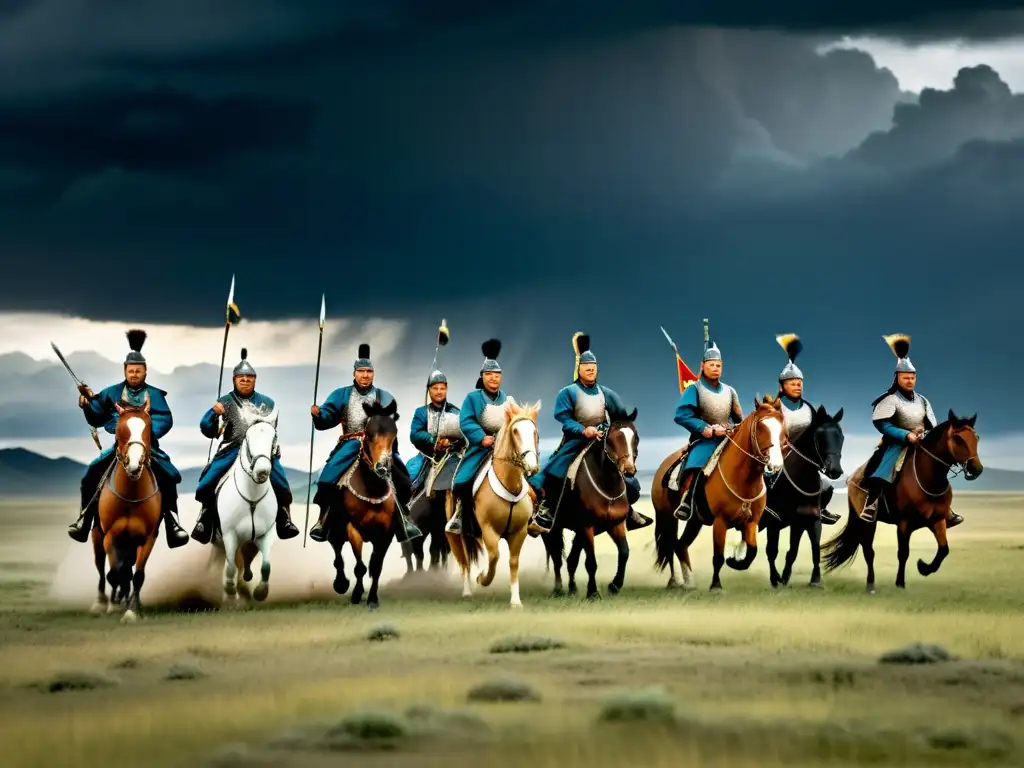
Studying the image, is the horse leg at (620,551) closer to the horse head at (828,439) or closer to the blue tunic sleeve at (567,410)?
the blue tunic sleeve at (567,410)

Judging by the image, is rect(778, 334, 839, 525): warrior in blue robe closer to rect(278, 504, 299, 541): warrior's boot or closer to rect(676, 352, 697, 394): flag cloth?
rect(676, 352, 697, 394): flag cloth

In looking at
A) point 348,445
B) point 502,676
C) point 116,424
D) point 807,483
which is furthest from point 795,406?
point 502,676

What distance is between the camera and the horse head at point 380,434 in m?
22.7

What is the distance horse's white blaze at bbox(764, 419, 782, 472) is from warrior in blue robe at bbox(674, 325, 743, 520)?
142cm

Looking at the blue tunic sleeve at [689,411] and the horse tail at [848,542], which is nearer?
the blue tunic sleeve at [689,411]

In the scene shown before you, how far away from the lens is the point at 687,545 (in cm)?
2692

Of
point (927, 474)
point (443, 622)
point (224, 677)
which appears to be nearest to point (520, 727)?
point (224, 677)

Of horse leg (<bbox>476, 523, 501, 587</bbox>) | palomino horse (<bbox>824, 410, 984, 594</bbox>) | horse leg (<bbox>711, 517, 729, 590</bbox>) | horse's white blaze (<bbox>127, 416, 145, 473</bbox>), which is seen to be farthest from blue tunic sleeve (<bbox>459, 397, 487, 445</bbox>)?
palomino horse (<bbox>824, 410, 984, 594</bbox>)

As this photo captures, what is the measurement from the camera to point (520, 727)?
12906mm

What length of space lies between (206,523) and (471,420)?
→ 3810 mm

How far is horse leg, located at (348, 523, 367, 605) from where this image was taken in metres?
23.7

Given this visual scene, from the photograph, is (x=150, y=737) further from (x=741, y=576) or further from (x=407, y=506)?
(x=741, y=576)

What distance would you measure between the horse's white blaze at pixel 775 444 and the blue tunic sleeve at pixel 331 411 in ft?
19.1

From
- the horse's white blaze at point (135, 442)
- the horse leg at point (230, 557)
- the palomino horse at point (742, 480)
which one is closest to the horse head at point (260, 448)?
the horse leg at point (230, 557)
